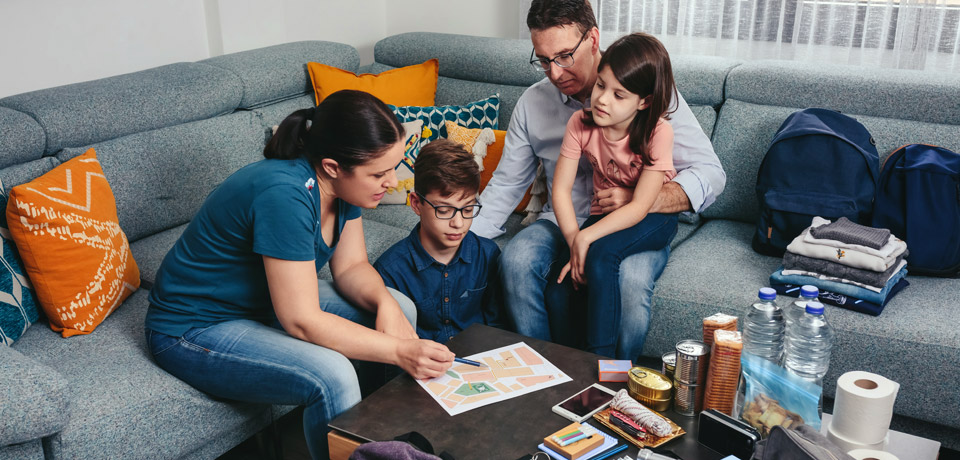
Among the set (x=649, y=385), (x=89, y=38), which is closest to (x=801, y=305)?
(x=649, y=385)

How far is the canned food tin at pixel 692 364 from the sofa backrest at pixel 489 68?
4.42 ft

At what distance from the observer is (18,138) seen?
81.4 inches

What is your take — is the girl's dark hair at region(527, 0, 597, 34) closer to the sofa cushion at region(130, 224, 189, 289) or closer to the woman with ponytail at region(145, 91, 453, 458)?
the woman with ponytail at region(145, 91, 453, 458)

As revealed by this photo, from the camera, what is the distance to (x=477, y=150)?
267 centimetres

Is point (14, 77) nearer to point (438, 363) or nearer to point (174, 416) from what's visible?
point (174, 416)

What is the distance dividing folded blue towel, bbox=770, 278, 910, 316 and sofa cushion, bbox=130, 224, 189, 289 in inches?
63.0

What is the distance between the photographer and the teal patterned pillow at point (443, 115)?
111 inches

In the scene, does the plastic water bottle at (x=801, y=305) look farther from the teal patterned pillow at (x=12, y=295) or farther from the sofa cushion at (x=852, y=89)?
the teal patterned pillow at (x=12, y=295)

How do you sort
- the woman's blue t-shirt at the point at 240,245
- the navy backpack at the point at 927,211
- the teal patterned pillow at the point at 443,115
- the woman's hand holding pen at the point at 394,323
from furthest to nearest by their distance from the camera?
the teal patterned pillow at the point at 443,115 → the navy backpack at the point at 927,211 → the woman's hand holding pen at the point at 394,323 → the woman's blue t-shirt at the point at 240,245

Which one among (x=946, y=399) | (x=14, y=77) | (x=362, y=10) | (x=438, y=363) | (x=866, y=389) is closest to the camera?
(x=866, y=389)

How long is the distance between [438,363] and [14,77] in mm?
1936

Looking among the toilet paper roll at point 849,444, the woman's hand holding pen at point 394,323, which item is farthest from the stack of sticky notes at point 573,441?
the woman's hand holding pen at point 394,323

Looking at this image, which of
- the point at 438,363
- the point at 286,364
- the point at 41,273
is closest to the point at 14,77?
the point at 41,273

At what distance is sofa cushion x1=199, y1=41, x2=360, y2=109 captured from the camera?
9.02 ft
